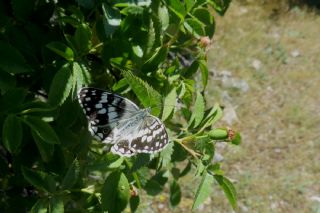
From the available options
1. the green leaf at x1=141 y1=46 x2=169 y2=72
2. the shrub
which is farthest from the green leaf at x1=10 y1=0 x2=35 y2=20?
the green leaf at x1=141 y1=46 x2=169 y2=72

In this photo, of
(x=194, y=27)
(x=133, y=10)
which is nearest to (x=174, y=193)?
(x=194, y=27)

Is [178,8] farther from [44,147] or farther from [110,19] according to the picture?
[44,147]

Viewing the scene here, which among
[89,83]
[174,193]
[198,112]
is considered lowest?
[174,193]

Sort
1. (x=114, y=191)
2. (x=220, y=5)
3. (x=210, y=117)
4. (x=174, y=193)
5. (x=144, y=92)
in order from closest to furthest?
1. (x=144, y=92)
2. (x=114, y=191)
3. (x=210, y=117)
4. (x=220, y=5)
5. (x=174, y=193)

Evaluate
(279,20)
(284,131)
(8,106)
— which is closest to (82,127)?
(8,106)

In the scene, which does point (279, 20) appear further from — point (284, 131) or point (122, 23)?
point (122, 23)

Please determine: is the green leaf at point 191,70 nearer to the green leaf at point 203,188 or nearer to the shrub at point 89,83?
the shrub at point 89,83

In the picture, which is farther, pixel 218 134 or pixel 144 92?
pixel 218 134
